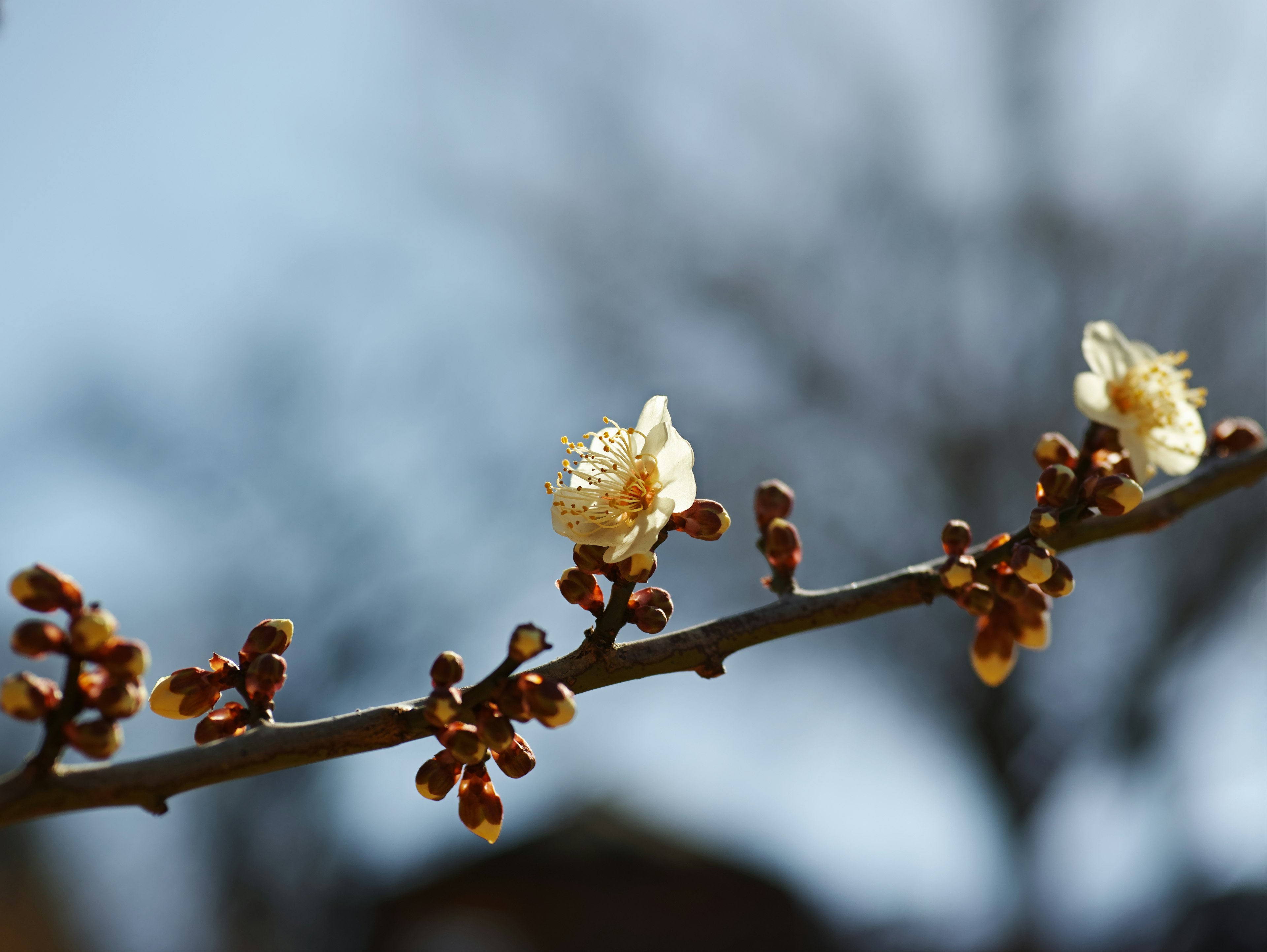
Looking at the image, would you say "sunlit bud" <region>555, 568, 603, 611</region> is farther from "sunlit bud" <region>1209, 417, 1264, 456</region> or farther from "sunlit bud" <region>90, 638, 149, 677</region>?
"sunlit bud" <region>1209, 417, 1264, 456</region>

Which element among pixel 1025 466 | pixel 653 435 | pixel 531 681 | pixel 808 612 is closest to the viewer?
pixel 531 681

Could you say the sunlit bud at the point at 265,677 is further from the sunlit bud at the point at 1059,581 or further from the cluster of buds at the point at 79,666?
the sunlit bud at the point at 1059,581

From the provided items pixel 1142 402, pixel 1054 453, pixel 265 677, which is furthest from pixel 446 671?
pixel 1142 402

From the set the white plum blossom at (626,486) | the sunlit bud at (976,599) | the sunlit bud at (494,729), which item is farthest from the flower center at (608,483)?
the sunlit bud at (976,599)

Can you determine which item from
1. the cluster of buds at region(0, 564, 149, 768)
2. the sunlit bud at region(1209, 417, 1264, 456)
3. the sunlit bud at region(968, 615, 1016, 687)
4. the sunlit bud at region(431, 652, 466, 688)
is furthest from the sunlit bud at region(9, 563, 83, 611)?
the sunlit bud at region(1209, 417, 1264, 456)

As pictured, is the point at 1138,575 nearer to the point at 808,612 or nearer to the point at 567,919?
the point at 567,919

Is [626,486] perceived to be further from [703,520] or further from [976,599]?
[976,599]

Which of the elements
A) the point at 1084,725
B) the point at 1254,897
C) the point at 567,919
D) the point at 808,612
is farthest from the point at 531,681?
the point at 1084,725
